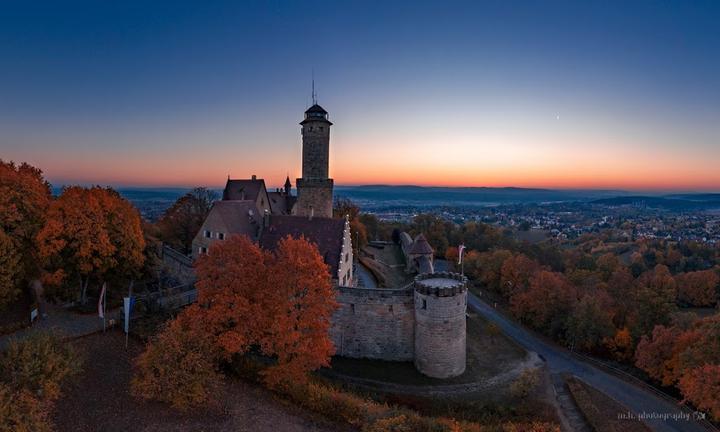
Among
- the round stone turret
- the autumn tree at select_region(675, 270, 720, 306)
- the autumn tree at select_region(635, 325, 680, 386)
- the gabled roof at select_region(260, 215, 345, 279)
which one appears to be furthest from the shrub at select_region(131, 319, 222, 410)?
the autumn tree at select_region(675, 270, 720, 306)

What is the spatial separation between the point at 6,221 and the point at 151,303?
9973mm

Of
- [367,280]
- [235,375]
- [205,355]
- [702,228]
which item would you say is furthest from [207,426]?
[702,228]

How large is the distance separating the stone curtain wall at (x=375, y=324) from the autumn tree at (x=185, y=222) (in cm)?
2585

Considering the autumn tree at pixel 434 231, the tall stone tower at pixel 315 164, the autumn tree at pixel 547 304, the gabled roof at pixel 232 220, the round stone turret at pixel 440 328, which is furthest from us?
the autumn tree at pixel 434 231

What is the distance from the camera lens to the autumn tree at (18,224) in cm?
2580

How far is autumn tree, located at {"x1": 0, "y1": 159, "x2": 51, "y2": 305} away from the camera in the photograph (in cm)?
2580

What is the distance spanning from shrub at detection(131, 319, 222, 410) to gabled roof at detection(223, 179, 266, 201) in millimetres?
29336

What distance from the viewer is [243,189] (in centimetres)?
4947

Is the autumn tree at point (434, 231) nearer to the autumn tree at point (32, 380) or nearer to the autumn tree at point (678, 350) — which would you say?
the autumn tree at point (678, 350)

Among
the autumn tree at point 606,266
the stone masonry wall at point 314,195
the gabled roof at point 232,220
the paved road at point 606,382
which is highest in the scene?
the stone masonry wall at point 314,195

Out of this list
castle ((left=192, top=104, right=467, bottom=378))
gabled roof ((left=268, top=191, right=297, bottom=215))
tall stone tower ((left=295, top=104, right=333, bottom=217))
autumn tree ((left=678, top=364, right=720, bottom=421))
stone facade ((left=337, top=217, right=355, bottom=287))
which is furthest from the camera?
gabled roof ((left=268, top=191, right=297, bottom=215))

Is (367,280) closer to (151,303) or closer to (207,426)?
(151,303)

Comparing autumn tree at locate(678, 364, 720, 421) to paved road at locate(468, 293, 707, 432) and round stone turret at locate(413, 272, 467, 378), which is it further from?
round stone turret at locate(413, 272, 467, 378)

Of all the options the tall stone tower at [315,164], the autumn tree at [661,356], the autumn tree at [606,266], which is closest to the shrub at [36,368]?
the tall stone tower at [315,164]
